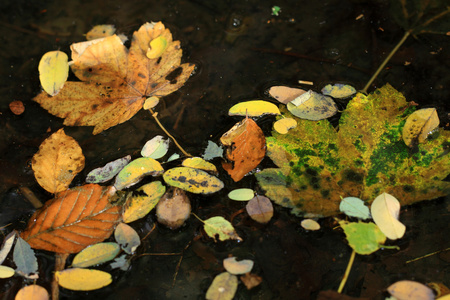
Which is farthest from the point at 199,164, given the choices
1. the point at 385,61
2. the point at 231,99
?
the point at 385,61

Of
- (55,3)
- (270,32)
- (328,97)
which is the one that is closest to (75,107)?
(55,3)

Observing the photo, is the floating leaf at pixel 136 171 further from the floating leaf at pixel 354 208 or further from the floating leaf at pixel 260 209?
the floating leaf at pixel 354 208

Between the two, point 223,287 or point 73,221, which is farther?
point 73,221

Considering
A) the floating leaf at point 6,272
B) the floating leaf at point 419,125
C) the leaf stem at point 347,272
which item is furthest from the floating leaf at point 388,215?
the floating leaf at point 6,272

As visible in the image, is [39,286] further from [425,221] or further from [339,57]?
[339,57]

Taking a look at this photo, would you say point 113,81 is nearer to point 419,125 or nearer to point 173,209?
point 173,209

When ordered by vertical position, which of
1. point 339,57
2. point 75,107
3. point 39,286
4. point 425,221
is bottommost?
point 39,286
